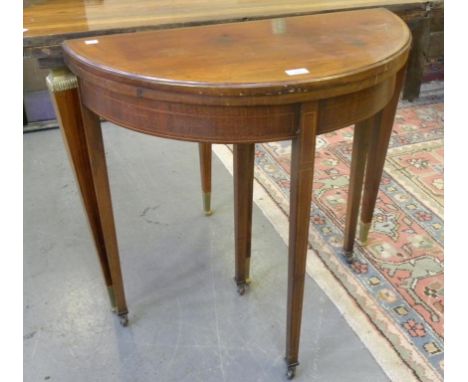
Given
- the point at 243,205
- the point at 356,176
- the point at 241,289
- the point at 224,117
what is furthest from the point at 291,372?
the point at 224,117

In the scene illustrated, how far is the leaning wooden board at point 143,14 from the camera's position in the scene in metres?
0.82

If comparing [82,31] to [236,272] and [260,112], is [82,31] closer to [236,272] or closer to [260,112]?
[260,112]

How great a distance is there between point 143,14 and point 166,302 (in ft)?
2.20

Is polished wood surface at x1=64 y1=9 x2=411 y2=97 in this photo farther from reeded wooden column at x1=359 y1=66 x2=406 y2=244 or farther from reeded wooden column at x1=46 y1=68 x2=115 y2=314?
reeded wooden column at x1=359 y1=66 x2=406 y2=244

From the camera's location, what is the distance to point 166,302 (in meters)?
1.18

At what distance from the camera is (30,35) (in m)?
0.81

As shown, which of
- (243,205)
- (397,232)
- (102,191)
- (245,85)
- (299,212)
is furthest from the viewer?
(397,232)

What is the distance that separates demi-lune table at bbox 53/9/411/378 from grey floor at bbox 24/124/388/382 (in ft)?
0.55

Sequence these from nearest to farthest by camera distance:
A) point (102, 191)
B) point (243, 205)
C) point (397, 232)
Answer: point (102, 191)
point (243, 205)
point (397, 232)

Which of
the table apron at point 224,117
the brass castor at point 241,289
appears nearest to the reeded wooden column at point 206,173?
the brass castor at point 241,289

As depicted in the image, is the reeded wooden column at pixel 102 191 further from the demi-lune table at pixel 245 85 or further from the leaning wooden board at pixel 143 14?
the leaning wooden board at pixel 143 14

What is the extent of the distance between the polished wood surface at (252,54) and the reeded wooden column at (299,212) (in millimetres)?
65

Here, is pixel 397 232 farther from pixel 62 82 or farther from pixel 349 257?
pixel 62 82

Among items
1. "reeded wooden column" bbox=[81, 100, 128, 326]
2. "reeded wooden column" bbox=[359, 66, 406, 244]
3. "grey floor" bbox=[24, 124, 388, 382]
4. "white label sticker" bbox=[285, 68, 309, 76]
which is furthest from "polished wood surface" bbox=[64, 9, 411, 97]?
"grey floor" bbox=[24, 124, 388, 382]
